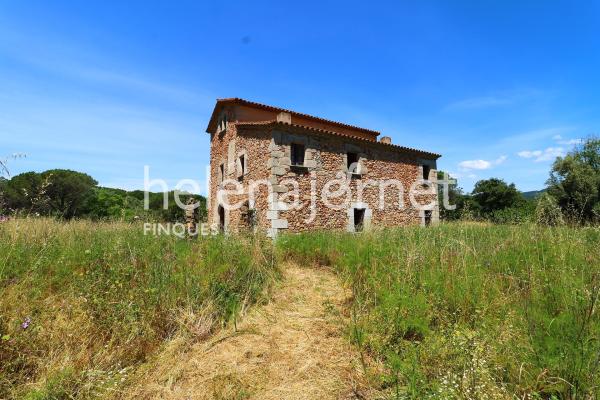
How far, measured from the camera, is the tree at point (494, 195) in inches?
1115

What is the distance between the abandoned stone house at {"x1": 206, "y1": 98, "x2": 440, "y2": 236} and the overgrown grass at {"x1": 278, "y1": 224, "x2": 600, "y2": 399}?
20.1 feet

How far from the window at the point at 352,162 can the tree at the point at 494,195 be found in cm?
2049

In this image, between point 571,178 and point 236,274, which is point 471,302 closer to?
point 236,274

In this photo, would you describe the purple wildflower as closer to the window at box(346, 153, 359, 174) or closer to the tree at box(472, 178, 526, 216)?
the window at box(346, 153, 359, 174)

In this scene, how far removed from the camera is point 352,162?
1338 cm

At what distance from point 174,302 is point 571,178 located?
100ft

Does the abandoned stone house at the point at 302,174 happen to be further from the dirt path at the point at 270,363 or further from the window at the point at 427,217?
the dirt path at the point at 270,363

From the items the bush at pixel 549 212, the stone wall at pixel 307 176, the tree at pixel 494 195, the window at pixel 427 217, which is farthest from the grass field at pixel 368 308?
the tree at pixel 494 195

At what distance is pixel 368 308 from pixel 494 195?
103 ft

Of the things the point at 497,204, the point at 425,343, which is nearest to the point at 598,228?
the point at 425,343

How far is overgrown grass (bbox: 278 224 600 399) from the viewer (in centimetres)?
200

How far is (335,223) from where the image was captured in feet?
40.2

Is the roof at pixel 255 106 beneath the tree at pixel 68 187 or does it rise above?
above

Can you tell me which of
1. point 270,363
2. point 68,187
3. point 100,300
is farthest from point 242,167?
point 68,187
